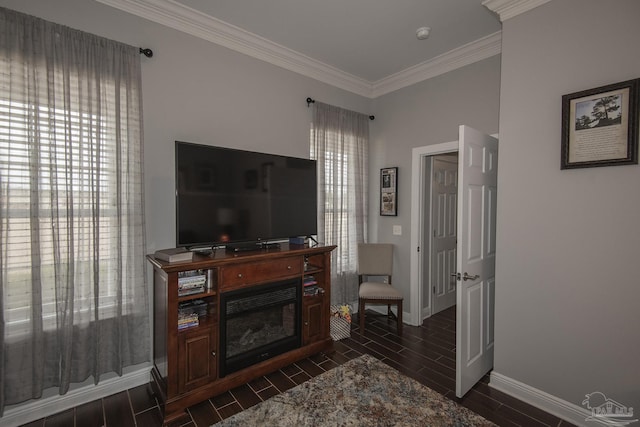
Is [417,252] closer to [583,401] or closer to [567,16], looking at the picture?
[583,401]

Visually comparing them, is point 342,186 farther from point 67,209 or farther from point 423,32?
point 67,209

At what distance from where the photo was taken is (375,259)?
377cm

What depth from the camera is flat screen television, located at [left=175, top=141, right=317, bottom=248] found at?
2242 mm

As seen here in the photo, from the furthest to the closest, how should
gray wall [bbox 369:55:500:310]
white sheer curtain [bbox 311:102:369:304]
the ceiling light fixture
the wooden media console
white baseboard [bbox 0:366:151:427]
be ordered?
white sheer curtain [bbox 311:102:369:304]
gray wall [bbox 369:55:500:310]
the ceiling light fixture
the wooden media console
white baseboard [bbox 0:366:151:427]

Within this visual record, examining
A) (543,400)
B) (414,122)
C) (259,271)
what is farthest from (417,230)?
(259,271)

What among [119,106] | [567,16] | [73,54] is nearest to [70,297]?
[119,106]

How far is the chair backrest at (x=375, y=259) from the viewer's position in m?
3.73

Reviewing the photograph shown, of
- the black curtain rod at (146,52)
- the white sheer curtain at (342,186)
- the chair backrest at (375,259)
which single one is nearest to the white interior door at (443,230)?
the chair backrest at (375,259)

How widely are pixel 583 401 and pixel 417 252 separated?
75.5 inches

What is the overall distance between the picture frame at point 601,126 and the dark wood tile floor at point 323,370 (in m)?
1.84

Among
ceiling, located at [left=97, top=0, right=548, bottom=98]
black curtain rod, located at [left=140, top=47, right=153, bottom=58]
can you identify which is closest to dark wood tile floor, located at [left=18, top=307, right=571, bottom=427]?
black curtain rod, located at [left=140, top=47, right=153, bottom=58]

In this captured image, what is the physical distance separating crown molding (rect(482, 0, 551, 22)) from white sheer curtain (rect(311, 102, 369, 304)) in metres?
1.80

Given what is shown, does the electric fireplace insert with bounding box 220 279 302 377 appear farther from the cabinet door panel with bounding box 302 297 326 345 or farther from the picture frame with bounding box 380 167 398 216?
the picture frame with bounding box 380 167 398 216
